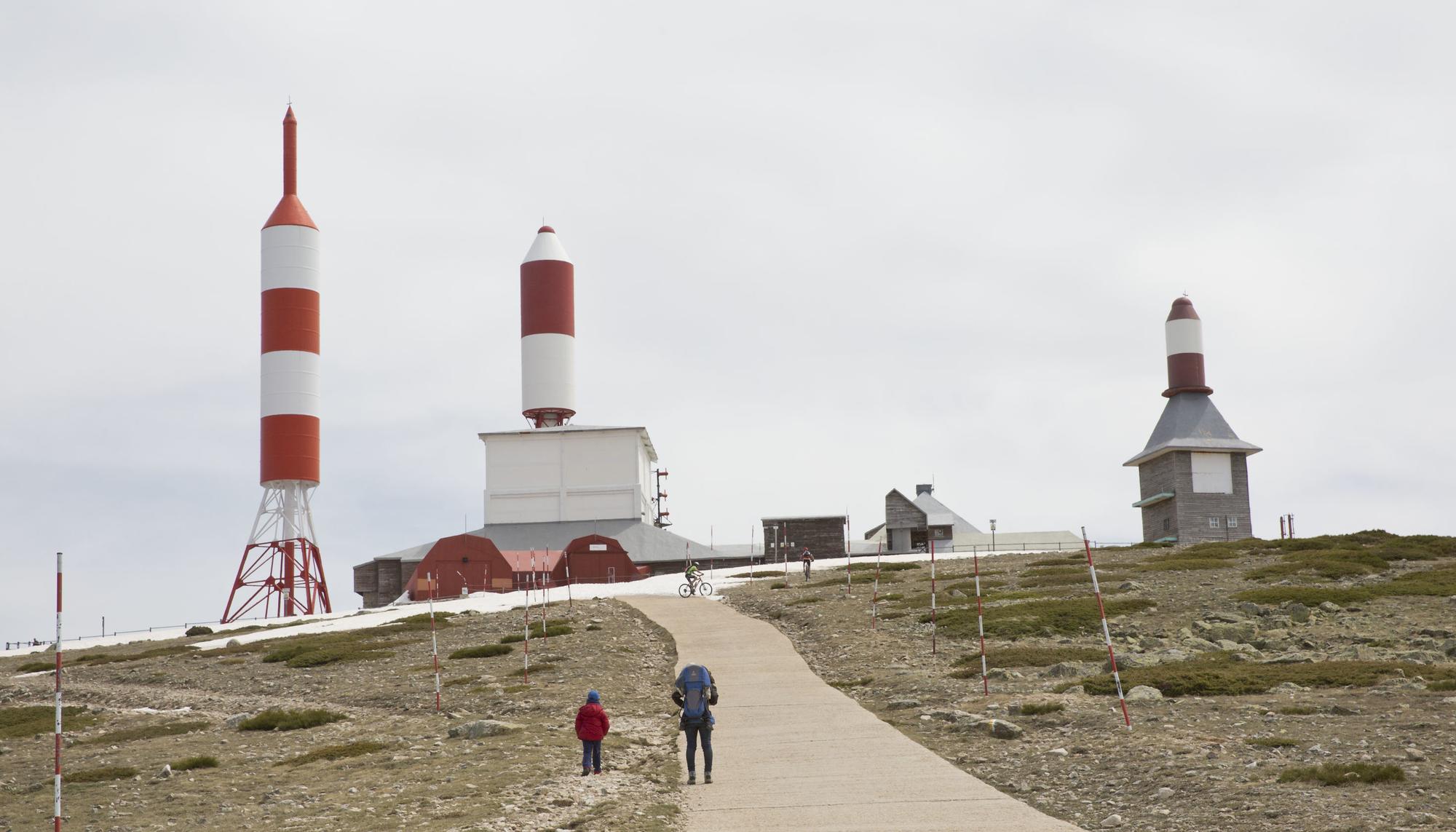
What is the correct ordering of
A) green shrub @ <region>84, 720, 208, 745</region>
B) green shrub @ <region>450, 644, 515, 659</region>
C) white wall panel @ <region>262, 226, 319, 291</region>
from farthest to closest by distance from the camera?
1. white wall panel @ <region>262, 226, 319, 291</region>
2. green shrub @ <region>450, 644, 515, 659</region>
3. green shrub @ <region>84, 720, 208, 745</region>

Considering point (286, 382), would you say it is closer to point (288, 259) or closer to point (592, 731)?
point (288, 259)

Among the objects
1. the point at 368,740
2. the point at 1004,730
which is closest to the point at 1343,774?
the point at 1004,730

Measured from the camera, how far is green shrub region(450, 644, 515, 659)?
3653 cm

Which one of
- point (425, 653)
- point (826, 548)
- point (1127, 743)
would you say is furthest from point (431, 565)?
point (1127, 743)

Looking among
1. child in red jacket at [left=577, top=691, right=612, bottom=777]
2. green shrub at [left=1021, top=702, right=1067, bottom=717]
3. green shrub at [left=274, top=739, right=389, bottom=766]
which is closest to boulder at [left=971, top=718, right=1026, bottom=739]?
green shrub at [left=1021, top=702, right=1067, bottom=717]

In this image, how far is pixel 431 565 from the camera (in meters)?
70.7

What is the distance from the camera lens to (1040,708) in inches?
856

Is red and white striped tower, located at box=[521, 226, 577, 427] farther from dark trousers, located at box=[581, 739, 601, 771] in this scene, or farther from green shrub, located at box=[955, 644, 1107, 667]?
dark trousers, located at box=[581, 739, 601, 771]

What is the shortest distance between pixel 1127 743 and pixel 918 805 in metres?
4.70

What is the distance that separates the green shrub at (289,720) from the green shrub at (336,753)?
4078 millimetres

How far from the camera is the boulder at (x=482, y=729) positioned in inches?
897

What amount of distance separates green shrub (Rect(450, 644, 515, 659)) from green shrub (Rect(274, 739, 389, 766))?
1330 centimetres

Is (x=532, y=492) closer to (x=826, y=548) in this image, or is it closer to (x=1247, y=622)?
(x=826, y=548)

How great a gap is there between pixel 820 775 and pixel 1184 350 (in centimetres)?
6067
